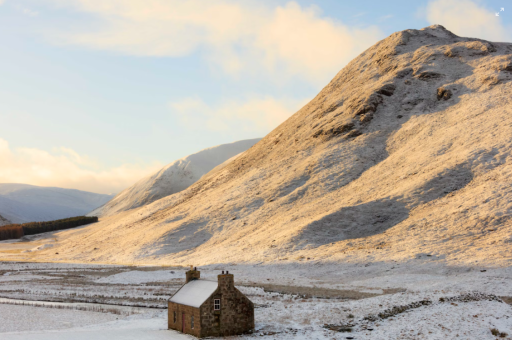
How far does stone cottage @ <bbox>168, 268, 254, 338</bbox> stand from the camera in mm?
24375

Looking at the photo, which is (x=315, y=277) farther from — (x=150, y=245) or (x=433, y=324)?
(x=150, y=245)

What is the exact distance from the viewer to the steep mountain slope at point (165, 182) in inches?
5709

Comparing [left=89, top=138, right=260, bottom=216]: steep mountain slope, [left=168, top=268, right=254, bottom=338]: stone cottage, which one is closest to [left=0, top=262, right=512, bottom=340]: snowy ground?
[left=168, top=268, right=254, bottom=338]: stone cottage

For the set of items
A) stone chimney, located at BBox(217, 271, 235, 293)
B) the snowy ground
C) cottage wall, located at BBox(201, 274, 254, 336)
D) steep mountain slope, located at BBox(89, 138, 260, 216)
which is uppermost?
steep mountain slope, located at BBox(89, 138, 260, 216)

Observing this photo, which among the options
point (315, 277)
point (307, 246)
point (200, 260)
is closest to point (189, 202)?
point (200, 260)

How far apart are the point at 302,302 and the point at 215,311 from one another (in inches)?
400

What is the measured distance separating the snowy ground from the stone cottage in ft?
3.11

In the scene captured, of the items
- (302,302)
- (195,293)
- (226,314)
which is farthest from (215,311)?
(302,302)

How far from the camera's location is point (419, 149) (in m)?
71.3

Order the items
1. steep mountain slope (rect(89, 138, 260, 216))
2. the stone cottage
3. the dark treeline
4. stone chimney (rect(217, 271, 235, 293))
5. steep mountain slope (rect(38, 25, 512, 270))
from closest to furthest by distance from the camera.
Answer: the stone cottage, stone chimney (rect(217, 271, 235, 293)), steep mountain slope (rect(38, 25, 512, 270)), the dark treeline, steep mountain slope (rect(89, 138, 260, 216))

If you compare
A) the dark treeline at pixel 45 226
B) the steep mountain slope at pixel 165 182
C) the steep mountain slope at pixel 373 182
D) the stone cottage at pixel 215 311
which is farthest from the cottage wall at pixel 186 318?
the steep mountain slope at pixel 165 182

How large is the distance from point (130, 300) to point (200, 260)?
2391 cm

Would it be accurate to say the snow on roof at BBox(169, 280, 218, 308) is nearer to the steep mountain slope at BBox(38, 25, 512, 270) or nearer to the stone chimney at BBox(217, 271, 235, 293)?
the stone chimney at BBox(217, 271, 235, 293)

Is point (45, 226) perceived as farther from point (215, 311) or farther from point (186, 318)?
point (215, 311)
